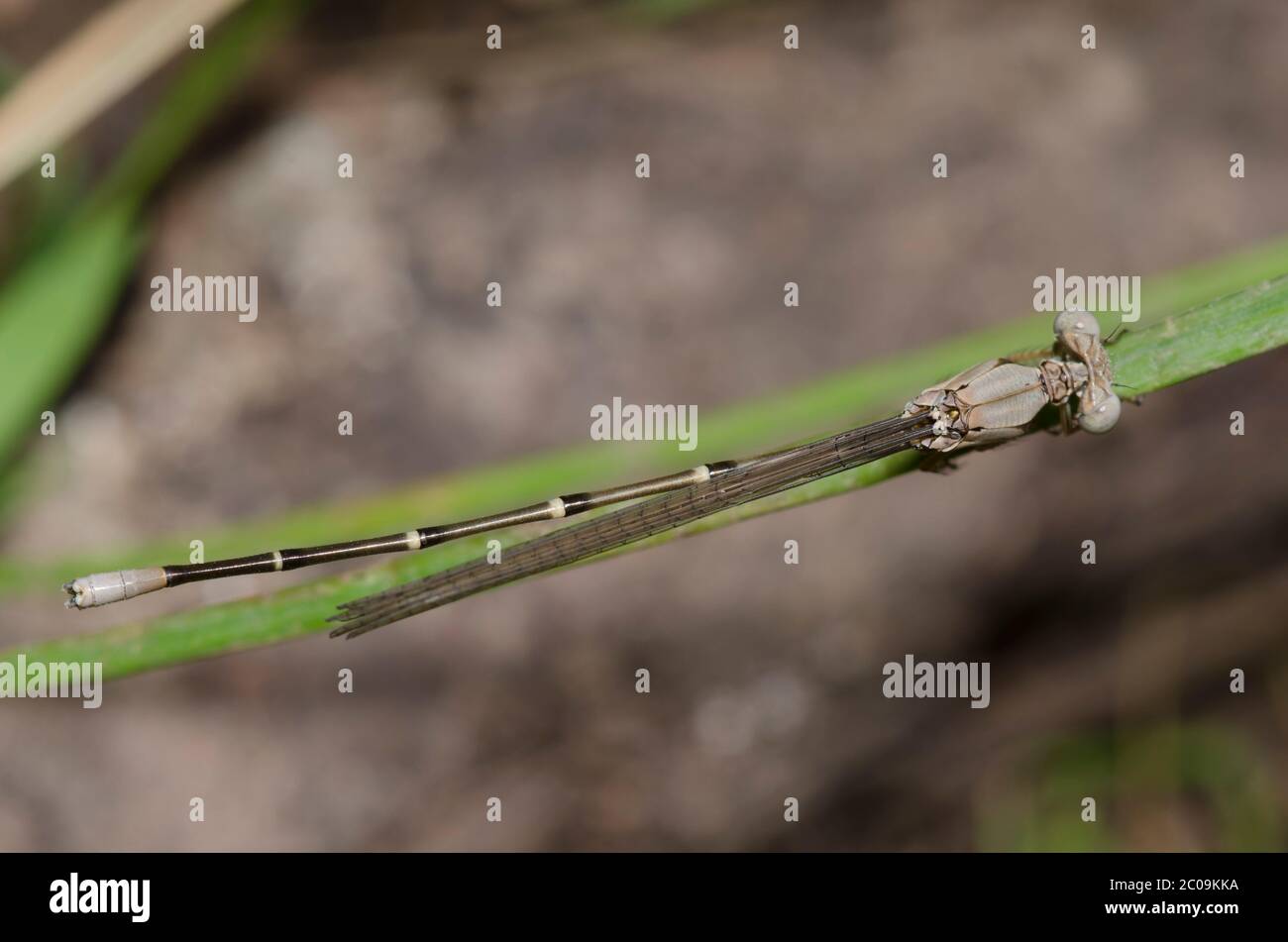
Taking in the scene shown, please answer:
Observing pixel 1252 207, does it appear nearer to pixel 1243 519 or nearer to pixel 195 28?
pixel 1243 519

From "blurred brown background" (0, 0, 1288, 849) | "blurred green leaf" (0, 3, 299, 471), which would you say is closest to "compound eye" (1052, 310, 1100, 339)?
"blurred brown background" (0, 0, 1288, 849)

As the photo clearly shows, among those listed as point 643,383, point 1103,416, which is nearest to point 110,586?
point 643,383

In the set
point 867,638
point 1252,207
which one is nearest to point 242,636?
point 867,638

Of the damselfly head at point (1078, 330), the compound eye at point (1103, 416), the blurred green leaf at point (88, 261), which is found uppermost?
the blurred green leaf at point (88, 261)

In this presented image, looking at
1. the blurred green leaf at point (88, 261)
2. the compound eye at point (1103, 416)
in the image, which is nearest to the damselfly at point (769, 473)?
the compound eye at point (1103, 416)

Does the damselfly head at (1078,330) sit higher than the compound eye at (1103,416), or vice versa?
the damselfly head at (1078,330)

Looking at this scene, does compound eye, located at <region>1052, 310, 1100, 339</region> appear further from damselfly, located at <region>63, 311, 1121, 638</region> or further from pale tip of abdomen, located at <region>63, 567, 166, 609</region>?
pale tip of abdomen, located at <region>63, 567, 166, 609</region>

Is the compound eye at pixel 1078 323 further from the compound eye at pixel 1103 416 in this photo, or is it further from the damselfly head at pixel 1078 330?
the compound eye at pixel 1103 416

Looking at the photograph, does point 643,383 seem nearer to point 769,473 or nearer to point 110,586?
point 769,473
